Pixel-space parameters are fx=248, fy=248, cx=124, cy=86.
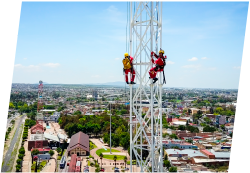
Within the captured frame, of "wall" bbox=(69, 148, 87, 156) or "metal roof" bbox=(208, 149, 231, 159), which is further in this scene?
"wall" bbox=(69, 148, 87, 156)

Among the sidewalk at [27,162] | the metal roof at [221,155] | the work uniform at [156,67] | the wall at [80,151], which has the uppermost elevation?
the work uniform at [156,67]

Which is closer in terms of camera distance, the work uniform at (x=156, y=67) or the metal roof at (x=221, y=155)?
the work uniform at (x=156, y=67)

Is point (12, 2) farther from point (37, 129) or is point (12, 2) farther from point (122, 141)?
point (37, 129)

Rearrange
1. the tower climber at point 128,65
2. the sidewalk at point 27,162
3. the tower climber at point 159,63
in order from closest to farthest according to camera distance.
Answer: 1. the tower climber at point 159,63
2. the tower climber at point 128,65
3. the sidewalk at point 27,162

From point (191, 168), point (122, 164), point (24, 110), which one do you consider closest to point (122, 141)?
point (122, 164)

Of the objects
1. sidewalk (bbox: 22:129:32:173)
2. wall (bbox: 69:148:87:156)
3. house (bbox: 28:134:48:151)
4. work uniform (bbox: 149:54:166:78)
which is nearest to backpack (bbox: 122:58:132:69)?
work uniform (bbox: 149:54:166:78)

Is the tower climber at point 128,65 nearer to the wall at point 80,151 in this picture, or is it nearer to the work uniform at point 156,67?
the work uniform at point 156,67

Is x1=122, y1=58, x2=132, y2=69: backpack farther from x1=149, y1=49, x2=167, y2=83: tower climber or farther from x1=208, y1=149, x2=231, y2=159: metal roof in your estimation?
x1=208, y1=149, x2=231, y2=159: metal roof

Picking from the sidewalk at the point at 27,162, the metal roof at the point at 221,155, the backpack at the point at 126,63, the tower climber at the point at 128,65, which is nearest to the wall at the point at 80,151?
the sidewalk at the point at 27,162

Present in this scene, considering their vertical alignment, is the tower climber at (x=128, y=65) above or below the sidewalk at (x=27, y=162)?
above

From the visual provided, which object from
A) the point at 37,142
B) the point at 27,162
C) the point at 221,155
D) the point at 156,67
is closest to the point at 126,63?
the point at 156,67

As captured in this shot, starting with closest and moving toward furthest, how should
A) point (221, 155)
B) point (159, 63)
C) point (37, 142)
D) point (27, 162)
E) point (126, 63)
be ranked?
point (159, 63) → point (126, 63) → point (27, 162) → point (221, 155) → point (37, 142)

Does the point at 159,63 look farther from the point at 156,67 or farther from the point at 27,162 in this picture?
the point at 27,162
